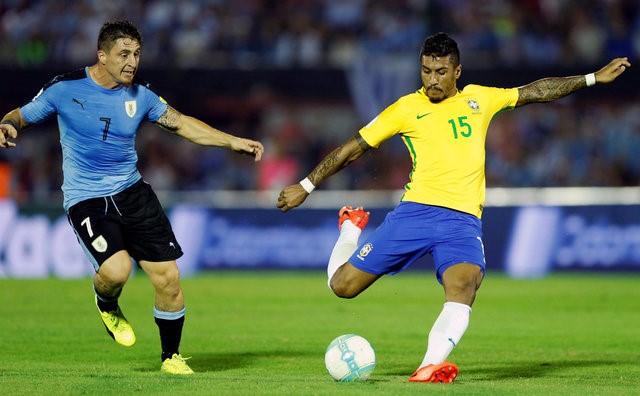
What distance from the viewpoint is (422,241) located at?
905 centimetres

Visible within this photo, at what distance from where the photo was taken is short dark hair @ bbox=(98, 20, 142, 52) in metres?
9.37

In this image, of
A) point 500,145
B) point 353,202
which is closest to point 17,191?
point 353,202

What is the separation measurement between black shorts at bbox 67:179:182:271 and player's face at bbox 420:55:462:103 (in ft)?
8.04

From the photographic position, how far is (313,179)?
9.35m

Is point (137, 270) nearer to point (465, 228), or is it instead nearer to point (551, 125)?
point (551, 125)

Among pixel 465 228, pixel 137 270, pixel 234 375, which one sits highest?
pixel 465 228

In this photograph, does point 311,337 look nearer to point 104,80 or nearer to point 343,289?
point 343,289

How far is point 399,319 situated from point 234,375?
5.90 metres

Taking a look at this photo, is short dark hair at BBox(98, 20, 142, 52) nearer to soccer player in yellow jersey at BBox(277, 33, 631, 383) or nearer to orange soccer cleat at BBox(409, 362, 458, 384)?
soccer player in yellow jersey at BBox(277, 33, 631, 383)

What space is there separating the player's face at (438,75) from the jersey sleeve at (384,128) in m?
0.30

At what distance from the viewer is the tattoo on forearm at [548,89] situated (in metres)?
9.48

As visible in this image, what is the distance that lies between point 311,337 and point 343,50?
13927 mm

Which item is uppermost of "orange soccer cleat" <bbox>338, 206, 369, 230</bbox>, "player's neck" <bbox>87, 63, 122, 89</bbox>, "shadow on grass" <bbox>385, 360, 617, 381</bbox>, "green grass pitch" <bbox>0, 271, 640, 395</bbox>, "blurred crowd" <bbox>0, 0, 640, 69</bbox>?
"blurred crowd" <bbox>0, 0, 640, 69</bbox>

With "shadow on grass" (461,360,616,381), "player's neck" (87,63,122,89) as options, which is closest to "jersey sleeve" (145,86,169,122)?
"player's neck" (87,63,122,89)
